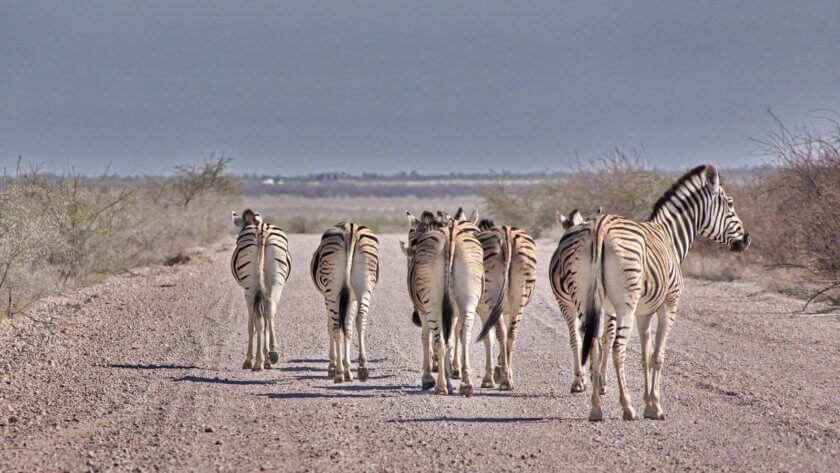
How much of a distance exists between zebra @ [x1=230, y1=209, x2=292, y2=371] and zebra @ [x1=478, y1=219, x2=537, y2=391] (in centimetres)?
278

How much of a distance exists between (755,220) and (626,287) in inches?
586

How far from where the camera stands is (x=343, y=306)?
40.5 ft

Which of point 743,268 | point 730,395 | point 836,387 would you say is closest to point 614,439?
point 730,395

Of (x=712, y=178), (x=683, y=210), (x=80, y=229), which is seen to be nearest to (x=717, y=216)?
(x=712, y=178)

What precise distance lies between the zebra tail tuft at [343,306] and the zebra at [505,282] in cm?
152

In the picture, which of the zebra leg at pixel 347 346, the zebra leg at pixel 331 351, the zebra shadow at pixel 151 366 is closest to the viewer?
the zebra leg at pixel 347 346

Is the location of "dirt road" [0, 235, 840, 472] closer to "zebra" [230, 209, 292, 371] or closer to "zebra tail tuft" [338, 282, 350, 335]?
"zebra" [230, 209, 292, 371]

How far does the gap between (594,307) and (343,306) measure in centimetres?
357

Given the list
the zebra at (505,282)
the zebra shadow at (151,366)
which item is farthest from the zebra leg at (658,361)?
the zebra shadow at (151,366)

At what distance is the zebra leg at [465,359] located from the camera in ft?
36.5

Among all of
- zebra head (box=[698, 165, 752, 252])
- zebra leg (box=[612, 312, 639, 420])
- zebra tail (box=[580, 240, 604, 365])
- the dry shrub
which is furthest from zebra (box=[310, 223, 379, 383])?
the dry shrub

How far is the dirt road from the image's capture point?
8328mm

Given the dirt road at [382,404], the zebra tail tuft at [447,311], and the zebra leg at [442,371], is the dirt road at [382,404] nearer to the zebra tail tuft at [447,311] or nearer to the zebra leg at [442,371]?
the zebra leg at [442,371]

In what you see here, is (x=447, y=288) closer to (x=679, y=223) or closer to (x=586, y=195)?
(x=679, y=223)
